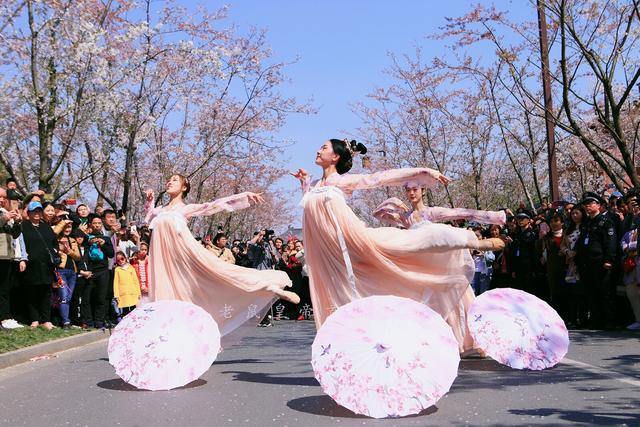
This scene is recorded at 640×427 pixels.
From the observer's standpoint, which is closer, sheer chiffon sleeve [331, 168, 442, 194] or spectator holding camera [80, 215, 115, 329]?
sheer chiffon sleeve [331, 168, 442, 194]

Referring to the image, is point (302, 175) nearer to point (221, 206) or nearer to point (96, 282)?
point (221, 206)

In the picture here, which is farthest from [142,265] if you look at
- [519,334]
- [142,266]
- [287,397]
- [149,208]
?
[287,397]

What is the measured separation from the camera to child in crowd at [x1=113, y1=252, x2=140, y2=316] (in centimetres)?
1466

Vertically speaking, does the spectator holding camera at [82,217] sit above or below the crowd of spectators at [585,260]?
above

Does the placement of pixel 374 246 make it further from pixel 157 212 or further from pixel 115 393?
pixel 157 212

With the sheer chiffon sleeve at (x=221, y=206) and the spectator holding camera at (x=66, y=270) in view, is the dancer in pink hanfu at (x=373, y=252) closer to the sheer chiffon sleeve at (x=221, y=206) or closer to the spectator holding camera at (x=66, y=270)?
the sheer chiffon sleeve at (x=221, y=206)

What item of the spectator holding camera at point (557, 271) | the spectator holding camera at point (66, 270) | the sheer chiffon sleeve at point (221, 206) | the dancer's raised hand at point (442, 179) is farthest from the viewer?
the spectator holding camera at point (557, 271)

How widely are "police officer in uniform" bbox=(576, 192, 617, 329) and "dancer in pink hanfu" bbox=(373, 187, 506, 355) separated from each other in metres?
4.52

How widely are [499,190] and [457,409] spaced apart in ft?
119

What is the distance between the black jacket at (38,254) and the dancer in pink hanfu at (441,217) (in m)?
5.82

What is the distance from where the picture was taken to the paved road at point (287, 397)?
17.9ft

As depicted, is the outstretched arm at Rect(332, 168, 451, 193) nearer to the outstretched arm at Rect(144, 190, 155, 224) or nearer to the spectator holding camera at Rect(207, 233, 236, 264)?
the outstretched arm at Rect(144, 190, 155, 224)

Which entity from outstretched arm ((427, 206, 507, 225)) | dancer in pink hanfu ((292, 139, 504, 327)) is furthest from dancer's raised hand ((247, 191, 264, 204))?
outstretched arm ((427, 206, 507, 225))

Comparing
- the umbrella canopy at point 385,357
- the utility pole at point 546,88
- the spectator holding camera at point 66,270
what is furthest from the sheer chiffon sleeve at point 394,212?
the utility pole at point 546,88
